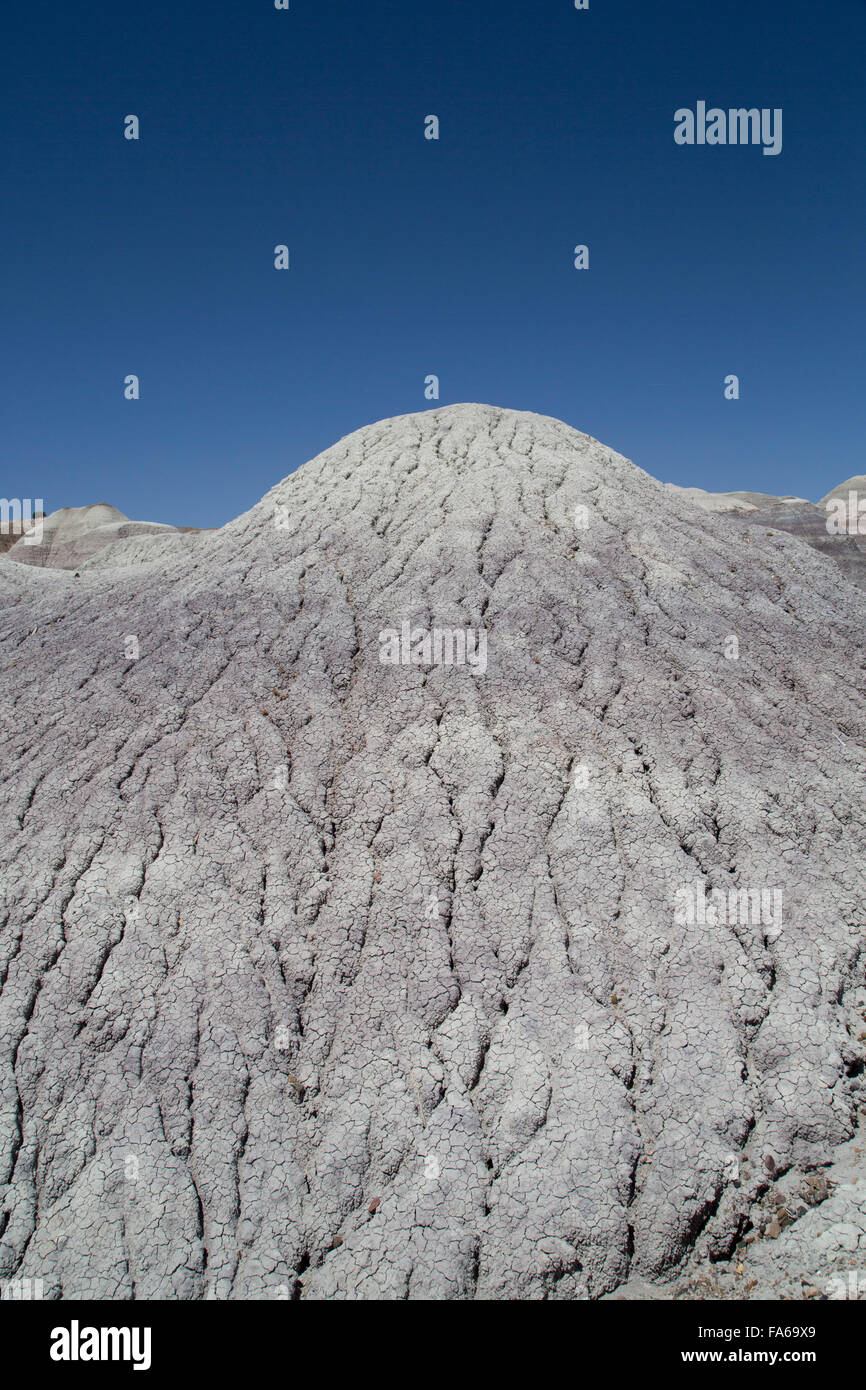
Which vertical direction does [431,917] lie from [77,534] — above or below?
below

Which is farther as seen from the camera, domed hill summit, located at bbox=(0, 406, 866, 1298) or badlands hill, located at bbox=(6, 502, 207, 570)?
badlands hill, located at bbox=(6, 502, 207, 570)

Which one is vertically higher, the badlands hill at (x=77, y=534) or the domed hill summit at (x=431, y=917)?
the badlands hill at (x=77, y=534)

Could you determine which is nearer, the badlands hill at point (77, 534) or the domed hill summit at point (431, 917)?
the domed hill summit at point (431, 917)

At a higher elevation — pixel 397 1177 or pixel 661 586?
pixel 661 586

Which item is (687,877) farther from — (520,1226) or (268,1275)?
(268,1275)

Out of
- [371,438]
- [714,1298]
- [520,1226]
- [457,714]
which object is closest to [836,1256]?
[714,1298]

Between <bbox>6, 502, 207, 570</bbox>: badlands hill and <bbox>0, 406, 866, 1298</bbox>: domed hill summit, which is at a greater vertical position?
<bbox>6, 502, 207, 570</bbox>: badlands hill

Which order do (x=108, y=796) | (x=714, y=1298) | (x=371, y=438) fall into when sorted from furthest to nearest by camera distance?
1. (x=371, y=438)
2. (x=108, y=796)
3. (x=714, y=1298)

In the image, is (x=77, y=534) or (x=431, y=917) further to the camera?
(x=77, y=534)
